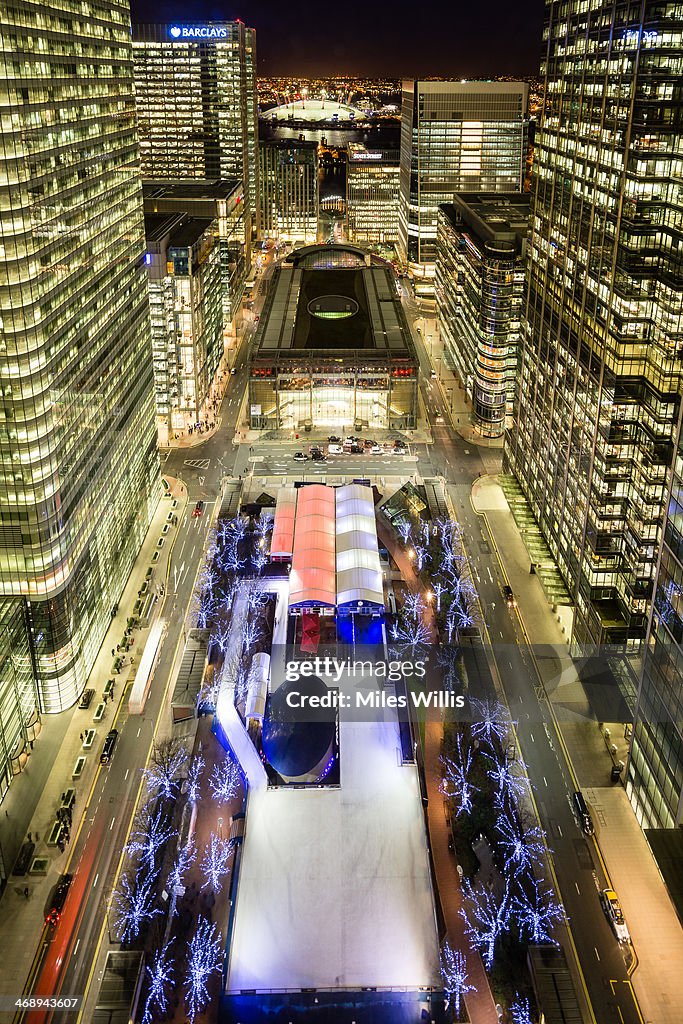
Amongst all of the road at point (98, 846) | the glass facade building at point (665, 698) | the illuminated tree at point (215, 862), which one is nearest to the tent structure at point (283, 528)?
the road at point (98, 846)

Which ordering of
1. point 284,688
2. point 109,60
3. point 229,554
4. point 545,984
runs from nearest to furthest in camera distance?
point 545,984 < point 284,688 < point 109,60 < point 229,554

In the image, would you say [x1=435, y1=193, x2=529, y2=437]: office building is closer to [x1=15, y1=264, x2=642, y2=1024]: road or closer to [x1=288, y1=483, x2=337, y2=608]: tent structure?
[x1=15, y1=264, x2=642, y2=1024]: road

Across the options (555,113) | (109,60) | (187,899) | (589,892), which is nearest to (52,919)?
(187,899)

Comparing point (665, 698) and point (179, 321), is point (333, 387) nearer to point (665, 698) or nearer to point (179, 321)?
point (179, 321)

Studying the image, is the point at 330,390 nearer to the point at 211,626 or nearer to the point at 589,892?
the point at 211,626

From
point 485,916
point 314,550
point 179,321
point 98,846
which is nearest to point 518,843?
point 485,916

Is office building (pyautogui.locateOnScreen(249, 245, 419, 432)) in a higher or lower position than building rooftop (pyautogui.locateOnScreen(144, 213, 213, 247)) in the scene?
lower

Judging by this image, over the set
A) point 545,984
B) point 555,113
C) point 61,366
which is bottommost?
point 545,984

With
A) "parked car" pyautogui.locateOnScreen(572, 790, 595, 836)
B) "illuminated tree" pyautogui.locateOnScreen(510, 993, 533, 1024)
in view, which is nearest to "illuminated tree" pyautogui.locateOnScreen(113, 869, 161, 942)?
"illuminated tree" pyautogui.locateOnScreen(510, 993, 533, 1024)
